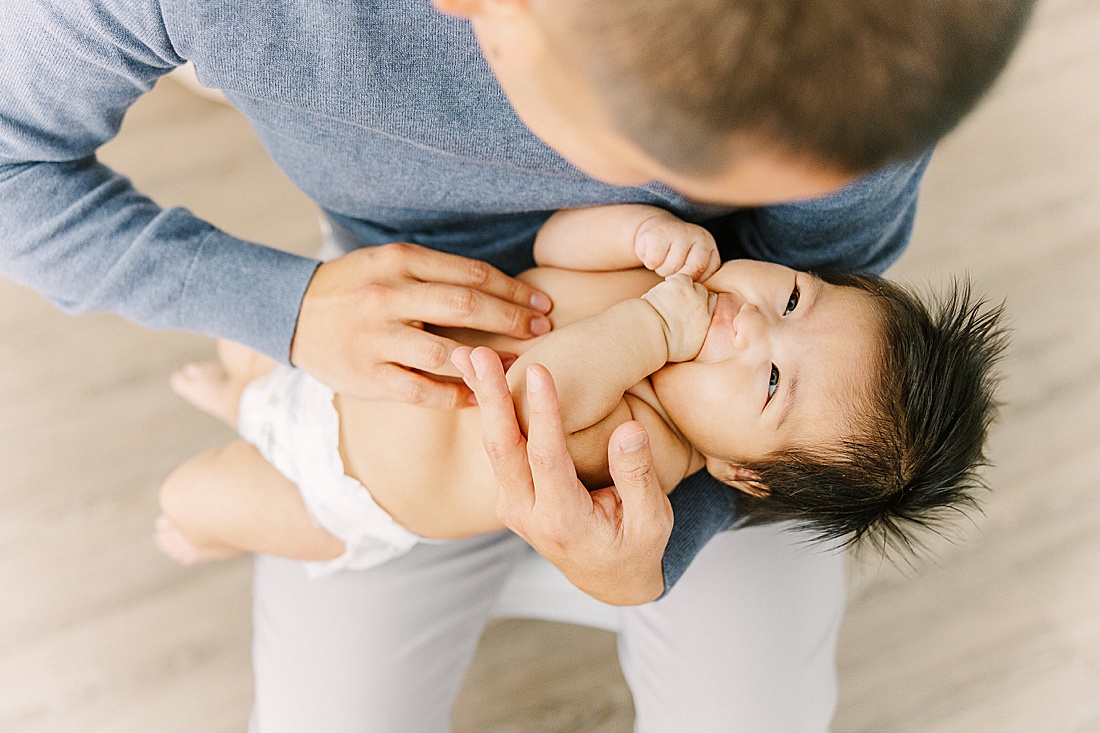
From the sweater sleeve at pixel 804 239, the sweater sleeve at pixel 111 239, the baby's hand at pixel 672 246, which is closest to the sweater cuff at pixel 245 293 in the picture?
the sweater sleeve at pixel 111 239

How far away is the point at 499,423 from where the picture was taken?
0.68 m

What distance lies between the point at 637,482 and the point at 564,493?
0.20 ft

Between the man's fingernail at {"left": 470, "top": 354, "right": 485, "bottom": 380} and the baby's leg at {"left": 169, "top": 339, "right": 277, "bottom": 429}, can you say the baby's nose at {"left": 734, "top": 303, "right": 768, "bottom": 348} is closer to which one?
the man's fingernail at {"left": 470, "top": 354, "right": 485, "bottom": 380}

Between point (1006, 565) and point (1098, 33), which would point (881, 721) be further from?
point (1098, 33)

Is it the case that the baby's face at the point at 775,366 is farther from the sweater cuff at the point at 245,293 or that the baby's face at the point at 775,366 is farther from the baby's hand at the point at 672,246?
the sweater cuff at the point at 245,293

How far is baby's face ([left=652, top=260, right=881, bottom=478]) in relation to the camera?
789mm

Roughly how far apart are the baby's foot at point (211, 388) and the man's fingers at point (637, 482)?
0.76 meters

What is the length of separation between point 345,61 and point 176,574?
3.06 ft

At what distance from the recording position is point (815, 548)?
961 mm

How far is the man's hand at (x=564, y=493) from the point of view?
0.67 metres

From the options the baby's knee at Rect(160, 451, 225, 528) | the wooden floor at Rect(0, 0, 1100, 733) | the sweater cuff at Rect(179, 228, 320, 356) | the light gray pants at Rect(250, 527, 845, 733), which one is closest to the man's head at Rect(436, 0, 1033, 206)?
the sweater cuff at Rect(179, 228, 320, 356)

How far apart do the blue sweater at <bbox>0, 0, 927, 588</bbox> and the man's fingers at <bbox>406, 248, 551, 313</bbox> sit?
6cm

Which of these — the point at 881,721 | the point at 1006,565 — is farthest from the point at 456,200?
the point at 1006,565

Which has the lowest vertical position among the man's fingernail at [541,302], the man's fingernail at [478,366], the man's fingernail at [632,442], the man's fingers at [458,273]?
the man's fingernail at [541,302]
